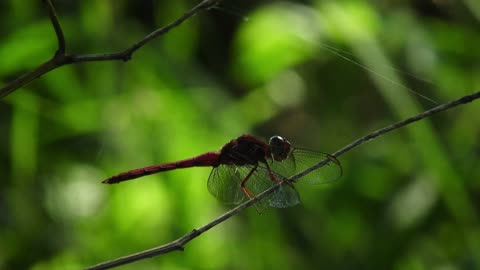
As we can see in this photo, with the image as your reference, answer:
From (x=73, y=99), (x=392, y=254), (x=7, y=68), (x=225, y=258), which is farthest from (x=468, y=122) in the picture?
(x=7, y=68)

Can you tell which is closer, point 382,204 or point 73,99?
point 73,99

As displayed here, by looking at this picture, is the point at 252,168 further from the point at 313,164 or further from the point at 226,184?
the point at 313,164

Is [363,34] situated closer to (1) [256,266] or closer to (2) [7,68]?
(1) [256,266]

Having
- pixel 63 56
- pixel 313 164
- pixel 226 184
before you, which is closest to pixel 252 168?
pixel 226 184

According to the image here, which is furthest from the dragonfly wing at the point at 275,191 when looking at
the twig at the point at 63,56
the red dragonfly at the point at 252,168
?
the twig at the point at 63,56

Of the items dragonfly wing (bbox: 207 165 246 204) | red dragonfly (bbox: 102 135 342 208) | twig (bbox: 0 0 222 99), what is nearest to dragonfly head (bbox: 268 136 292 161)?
red dragonfly (bbox: 102 135 342 208)

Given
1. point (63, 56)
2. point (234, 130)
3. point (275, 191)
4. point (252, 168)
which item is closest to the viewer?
point (63, 56)
